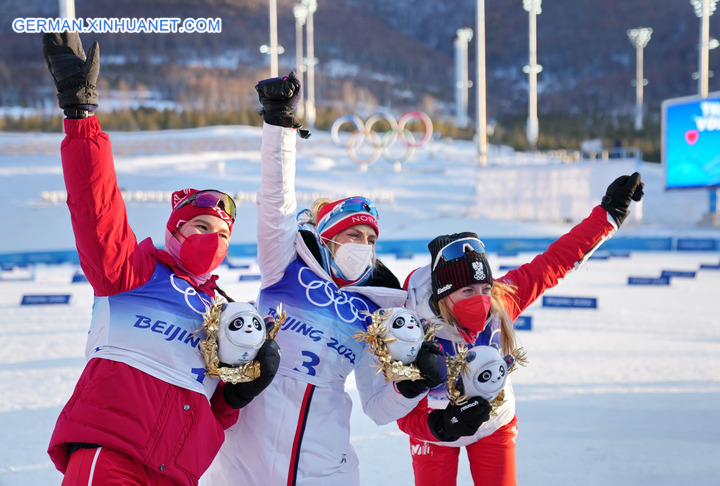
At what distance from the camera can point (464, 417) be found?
238 centimetres

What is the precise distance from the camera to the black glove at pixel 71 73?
217 centimetres

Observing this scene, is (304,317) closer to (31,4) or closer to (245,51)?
(245,51)

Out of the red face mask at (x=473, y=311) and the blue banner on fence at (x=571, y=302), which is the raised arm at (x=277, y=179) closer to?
the red face mask at (x=473, y=311)

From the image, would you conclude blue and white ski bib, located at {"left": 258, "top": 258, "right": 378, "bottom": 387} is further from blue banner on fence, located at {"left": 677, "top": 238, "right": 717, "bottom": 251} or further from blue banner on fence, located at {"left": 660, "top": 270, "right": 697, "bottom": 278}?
blue banner on fence, located at {"left": 677, "top": 238, "right": 717, "bottom": 251}

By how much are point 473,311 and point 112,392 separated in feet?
4.49

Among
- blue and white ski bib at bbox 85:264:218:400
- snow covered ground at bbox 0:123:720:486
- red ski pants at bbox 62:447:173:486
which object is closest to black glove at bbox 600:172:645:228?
snow covered ground at bbox 0:123:720:486

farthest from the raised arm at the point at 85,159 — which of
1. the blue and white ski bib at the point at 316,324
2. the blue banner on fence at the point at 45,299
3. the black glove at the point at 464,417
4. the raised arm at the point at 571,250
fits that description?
the blue banner on fence at the point at 45,299

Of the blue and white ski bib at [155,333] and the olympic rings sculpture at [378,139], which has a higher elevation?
the olympic rings sculpture at [378,139]

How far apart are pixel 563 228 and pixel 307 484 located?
2435 centimetres

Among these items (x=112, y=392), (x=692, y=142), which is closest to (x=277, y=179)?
(x=112, y=392)

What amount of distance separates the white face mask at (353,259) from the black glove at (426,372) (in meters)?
0.52

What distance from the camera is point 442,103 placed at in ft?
283

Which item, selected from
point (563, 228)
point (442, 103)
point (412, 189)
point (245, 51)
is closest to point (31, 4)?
point (245, 51)

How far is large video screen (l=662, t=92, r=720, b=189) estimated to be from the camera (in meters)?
21.5
